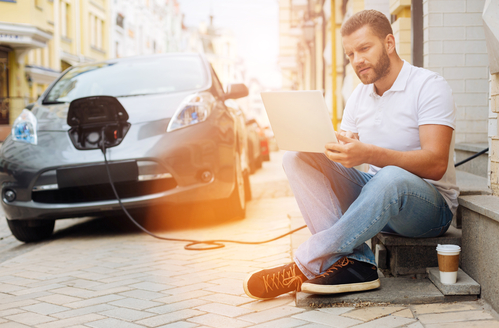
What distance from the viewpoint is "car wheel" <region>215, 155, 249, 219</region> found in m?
4.69

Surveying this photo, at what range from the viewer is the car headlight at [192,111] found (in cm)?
430

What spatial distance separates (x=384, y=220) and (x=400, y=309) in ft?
1.25

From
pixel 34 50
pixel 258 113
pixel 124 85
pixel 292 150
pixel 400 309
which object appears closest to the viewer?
pixel 400 309

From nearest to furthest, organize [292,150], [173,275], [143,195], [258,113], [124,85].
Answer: [292,150]
[173,275]
[143,195]
[124,85]
[258,113]

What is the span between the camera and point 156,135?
4.20 meters

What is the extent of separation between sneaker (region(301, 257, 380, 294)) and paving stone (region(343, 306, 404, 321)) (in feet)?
0.37

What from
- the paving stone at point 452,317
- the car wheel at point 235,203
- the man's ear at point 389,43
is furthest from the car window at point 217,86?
the paving stone at point 452,317

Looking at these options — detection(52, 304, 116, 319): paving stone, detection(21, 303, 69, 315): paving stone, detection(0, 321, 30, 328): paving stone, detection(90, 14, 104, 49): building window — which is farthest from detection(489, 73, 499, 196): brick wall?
detection(90, 14, 104, 49): building window

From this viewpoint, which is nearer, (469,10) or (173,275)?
(173,275)

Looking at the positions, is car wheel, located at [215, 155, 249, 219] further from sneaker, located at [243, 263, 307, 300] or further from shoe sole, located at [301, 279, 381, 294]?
shoe sole, located at [301, 279, 381, 294]

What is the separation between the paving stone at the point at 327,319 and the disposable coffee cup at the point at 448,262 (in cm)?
45

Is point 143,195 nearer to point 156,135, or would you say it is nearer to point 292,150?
point 156,135

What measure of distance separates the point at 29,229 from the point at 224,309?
2.54m

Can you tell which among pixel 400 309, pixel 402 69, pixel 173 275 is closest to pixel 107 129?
pixel 173 275
